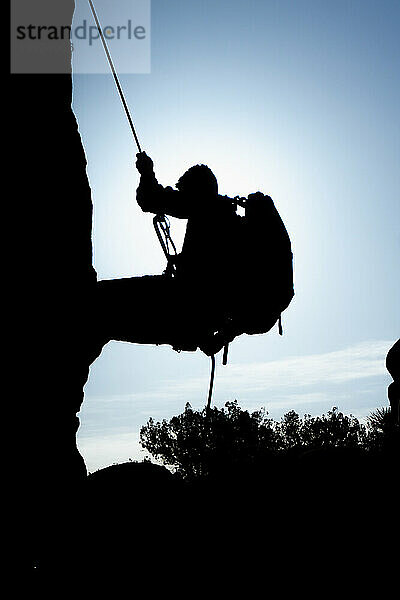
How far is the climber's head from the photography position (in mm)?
6305

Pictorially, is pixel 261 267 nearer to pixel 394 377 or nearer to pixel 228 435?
pixel 394 377

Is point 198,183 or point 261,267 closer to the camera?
point 261,267

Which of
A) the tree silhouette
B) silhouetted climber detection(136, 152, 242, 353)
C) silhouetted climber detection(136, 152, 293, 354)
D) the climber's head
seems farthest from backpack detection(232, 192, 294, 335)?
the tree silhouette

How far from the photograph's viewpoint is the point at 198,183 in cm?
634

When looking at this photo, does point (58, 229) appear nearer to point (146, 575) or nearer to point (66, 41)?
point (66, 41)

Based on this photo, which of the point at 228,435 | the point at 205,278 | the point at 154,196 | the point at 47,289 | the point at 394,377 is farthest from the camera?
the point at 228,435

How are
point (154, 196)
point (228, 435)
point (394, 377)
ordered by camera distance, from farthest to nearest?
point (228, 435)
point (394, 377)
point (154, 196)

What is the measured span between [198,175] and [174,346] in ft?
6.28

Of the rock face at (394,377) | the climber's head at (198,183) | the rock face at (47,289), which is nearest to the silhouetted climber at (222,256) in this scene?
the climber's head at (198,183)

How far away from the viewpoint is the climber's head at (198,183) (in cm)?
630

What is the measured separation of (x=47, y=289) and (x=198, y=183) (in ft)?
7.55

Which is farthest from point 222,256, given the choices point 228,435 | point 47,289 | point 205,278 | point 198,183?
point 228,435

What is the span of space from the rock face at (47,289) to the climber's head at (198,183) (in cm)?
121

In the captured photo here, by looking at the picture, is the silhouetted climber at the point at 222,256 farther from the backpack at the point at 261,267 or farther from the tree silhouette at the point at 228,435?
the tree silhouette at the point at 228,435
